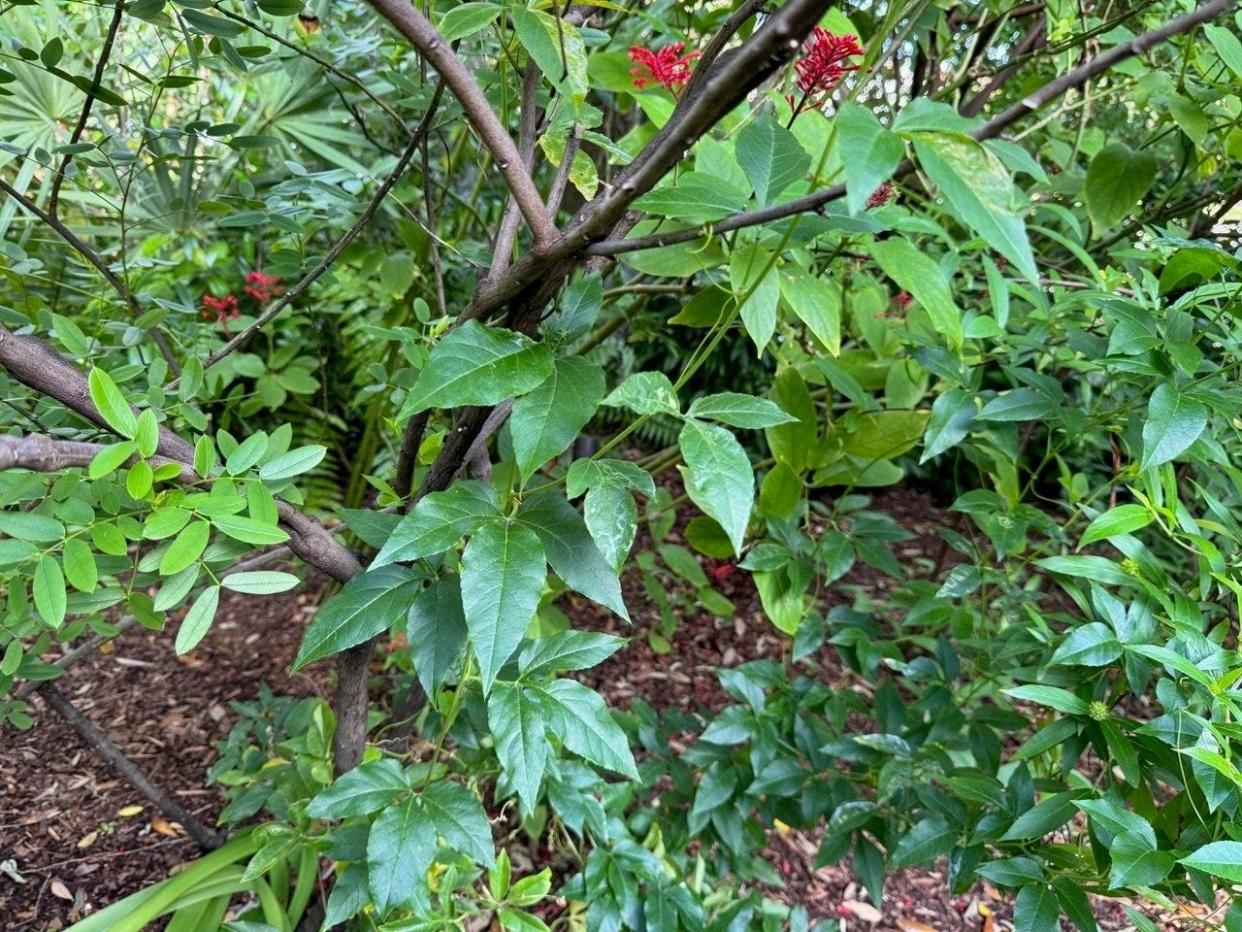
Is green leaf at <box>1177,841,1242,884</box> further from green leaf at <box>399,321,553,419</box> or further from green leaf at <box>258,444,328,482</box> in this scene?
green leaf at <box>258,444,328,482</box>

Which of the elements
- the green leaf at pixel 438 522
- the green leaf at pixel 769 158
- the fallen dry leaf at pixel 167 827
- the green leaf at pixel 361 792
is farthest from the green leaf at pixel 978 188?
the fallen dry leaf at pixel 167 827

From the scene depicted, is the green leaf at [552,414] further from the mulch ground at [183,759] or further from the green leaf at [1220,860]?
the mulch ground at [183,759]

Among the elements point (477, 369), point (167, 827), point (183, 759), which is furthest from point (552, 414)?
point (183, 759)

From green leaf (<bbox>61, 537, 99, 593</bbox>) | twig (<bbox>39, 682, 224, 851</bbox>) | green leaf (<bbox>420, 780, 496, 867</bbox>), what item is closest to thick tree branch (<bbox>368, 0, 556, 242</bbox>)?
green leaf (<bbox>61, 537, 99, 593</bbox>)

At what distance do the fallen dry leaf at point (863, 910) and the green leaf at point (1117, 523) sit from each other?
0.95 metres

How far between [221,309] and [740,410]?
3.83 feet

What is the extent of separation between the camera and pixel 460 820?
67 cm

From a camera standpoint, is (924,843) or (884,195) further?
(924,843)

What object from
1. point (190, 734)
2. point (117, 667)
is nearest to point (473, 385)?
point (190, 734)

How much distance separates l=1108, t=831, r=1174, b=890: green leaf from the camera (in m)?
0.62

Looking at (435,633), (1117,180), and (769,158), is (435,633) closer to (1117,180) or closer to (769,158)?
(769,158)

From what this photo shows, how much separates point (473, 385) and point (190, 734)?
1.39 meters

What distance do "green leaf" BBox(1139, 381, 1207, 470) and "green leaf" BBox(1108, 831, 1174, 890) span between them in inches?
13.1

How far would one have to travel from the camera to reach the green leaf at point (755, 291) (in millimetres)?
557
